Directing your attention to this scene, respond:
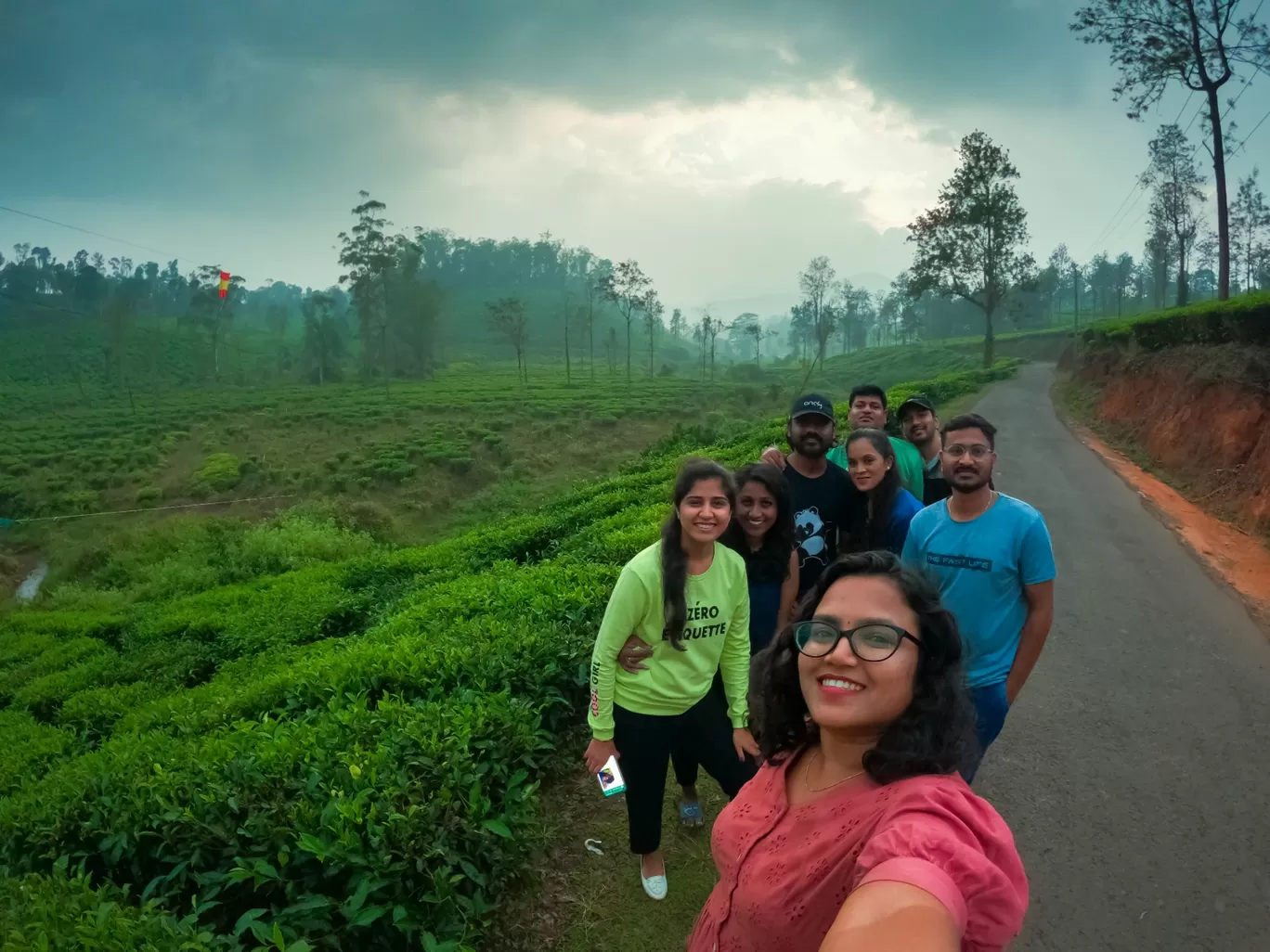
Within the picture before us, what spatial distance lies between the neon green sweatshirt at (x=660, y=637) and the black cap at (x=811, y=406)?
1.11m

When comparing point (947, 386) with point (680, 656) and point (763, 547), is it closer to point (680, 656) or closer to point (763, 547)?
point (763, 547)

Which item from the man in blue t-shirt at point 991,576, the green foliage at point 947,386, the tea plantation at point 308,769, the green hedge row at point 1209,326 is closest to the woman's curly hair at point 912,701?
the man in blue t-shirt at point 991,576

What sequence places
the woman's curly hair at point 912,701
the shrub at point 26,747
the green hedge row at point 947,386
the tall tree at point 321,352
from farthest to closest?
1. the tall tree at point 321,352
2. the green hedge row at point 947,386
3. the shrub at point 26,747
4. the woman's curly hair at point 912,701

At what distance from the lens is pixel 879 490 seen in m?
3.63

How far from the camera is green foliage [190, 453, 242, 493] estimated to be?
27.7 meters

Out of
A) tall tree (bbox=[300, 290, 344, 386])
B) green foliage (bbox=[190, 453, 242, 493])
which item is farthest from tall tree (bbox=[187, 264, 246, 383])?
green foliage (bbox=[190, 453, 242, 493])

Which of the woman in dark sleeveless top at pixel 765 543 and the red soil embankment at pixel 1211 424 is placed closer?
the woman in dark sleeveless top at pixel 765 543

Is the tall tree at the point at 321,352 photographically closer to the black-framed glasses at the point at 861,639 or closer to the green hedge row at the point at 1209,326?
the green hedge row at the point at 1209,326

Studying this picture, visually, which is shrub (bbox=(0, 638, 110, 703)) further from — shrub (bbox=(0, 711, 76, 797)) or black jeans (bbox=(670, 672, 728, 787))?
black jeans (bbox=(670, 672, 728, 787))

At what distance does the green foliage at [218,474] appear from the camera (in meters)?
27.7

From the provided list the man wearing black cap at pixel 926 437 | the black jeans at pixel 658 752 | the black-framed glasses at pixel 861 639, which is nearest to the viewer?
the black-framed glasses at pixel 861 639

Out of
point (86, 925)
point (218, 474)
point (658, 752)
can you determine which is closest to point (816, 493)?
point (658, 752)

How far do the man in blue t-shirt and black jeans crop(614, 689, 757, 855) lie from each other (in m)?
0.92

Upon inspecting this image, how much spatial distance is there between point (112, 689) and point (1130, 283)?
79.6 m
